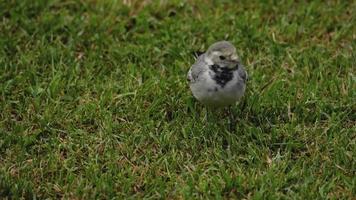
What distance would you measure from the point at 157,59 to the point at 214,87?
1.32 m

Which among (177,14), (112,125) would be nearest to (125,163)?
(112,125)

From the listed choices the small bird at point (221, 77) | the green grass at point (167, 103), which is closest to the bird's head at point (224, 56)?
the small bird at point (221, 77)

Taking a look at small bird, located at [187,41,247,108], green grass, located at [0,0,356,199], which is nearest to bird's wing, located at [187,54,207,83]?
small bird, located at [187,41,247,108]

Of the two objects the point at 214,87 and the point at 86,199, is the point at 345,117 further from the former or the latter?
the point at 86,199

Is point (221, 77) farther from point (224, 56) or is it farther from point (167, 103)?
point (167, 103)

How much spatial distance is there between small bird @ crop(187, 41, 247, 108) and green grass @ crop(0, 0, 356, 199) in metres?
0.33

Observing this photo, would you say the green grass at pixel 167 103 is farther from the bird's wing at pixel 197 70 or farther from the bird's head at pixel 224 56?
the bird's head at pixel 224 56

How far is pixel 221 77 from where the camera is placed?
5008mm

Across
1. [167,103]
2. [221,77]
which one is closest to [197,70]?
[221,77]

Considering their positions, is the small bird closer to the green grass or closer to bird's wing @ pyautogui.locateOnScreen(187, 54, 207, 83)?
bird's wing @ pyautogui.locateOnScreen(187, 54, 207, 83)

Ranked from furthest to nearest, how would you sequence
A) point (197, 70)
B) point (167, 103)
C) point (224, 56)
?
point (167, 103), point (197, 70), point (224, 56)

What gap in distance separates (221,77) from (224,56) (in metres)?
0.16

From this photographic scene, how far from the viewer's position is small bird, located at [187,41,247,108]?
4988mm

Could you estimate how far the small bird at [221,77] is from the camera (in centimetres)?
499
